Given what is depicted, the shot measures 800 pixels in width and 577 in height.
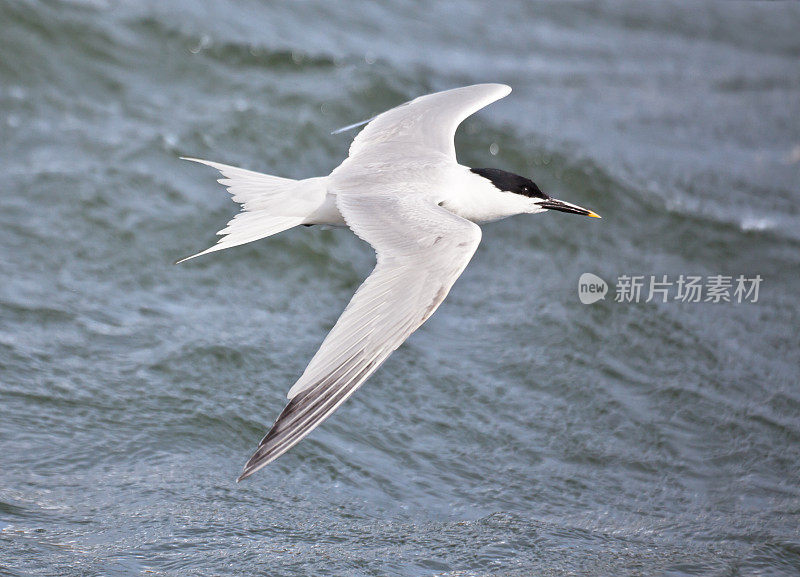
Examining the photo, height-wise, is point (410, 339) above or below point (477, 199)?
below

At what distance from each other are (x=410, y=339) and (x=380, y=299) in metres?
2.39

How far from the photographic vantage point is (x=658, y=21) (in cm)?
1155


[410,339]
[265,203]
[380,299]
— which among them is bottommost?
[410,339]

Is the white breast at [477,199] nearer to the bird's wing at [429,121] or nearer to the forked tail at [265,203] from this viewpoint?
the bird's wing at [429,121]

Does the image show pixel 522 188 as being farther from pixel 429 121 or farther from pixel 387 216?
pixel 387 216

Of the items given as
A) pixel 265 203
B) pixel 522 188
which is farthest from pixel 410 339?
pixel 265 203

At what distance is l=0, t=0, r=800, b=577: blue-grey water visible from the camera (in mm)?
4668

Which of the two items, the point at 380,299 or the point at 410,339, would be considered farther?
the point at 410,339

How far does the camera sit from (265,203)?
4809mm

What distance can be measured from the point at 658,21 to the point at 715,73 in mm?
1084

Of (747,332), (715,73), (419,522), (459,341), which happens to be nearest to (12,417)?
(419,522)
